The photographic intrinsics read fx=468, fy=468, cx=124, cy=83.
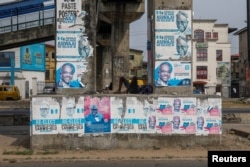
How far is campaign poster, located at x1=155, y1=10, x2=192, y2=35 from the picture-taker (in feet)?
48.2

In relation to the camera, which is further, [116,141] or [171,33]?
[171,33]

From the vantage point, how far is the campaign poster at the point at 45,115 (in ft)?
45.5

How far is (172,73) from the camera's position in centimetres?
1481

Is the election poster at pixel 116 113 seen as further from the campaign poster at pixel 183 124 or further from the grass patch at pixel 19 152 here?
the grass patch at pixel 19 152

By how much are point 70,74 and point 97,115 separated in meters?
1.63

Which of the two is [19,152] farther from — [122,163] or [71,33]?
[71,33]

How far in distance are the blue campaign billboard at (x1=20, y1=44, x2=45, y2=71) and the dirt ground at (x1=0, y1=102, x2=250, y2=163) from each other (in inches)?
1990

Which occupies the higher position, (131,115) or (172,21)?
(172,21)

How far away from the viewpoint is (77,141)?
13883 millimetres

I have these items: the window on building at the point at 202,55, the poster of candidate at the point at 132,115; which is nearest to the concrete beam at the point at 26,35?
the poster of candidate at the point at 132,115

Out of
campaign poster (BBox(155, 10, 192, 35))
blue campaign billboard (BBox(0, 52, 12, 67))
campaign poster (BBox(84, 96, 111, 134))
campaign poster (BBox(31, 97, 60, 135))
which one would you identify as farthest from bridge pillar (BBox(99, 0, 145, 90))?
blue campaign billboard (BBox(0, 52, 12, 67))

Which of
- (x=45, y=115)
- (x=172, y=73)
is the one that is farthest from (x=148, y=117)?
(x=45, y=115)

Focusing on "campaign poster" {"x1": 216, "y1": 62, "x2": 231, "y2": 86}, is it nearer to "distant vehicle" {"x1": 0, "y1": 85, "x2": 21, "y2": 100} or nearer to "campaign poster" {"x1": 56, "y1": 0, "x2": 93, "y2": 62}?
"distant vehicle" {"x1": 0, "y1": 85, "x2": 21, "y2": 100}

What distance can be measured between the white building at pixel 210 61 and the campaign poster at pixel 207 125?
2387 inches
